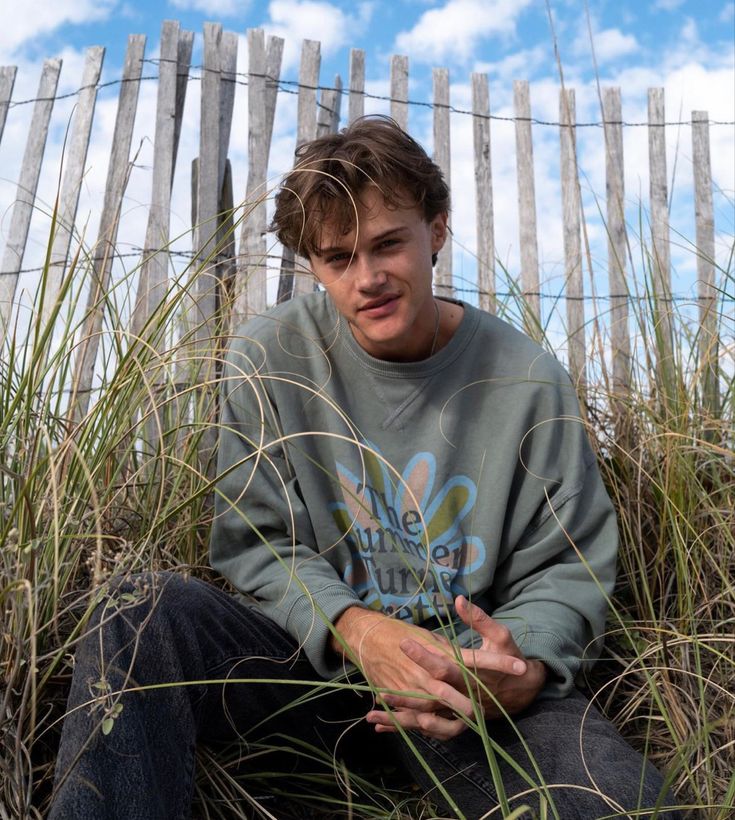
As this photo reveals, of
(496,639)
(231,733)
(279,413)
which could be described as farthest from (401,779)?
(279,413)

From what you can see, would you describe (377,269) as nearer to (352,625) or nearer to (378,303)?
(378,303)

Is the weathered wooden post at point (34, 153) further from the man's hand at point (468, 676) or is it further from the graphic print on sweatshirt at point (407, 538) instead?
the man's hand at point (468, 676)

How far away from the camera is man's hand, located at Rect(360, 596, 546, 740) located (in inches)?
55.4

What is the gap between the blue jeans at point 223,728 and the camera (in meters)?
1.23

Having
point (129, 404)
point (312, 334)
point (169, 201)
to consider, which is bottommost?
point (129, 404)

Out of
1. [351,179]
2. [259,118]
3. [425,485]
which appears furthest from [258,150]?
[425,485]

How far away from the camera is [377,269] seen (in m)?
1.78

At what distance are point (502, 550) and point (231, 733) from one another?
0.66 m

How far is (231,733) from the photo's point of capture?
166 cm

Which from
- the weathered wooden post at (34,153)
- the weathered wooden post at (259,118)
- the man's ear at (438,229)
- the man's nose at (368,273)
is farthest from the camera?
the weathered wooden post at (34,153)

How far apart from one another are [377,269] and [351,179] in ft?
0.63

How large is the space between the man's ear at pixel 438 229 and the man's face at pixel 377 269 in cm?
15

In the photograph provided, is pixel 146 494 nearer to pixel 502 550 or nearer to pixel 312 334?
pixel 312 334

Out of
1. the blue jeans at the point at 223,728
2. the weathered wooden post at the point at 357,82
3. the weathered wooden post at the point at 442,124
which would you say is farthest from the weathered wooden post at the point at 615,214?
the blue jeans at the point at 223,728
